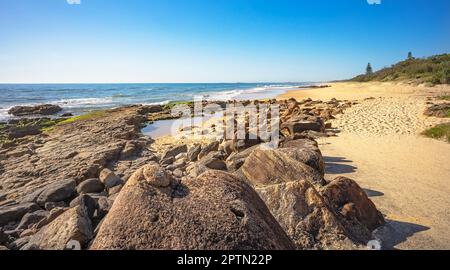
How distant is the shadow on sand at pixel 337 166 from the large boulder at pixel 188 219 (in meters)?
5.38

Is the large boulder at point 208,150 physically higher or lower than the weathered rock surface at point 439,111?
lower

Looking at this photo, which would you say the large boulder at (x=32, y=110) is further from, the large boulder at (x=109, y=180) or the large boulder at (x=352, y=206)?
the large boulder at (x=352, y=206)

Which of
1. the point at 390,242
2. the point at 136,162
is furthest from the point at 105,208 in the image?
the point at 136,162

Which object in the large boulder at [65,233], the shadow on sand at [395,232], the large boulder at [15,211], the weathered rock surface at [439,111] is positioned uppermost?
the weathered rock surface at [439,111]

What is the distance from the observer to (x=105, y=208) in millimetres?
5312

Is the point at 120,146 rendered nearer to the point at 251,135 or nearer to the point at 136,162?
the point at 136,162

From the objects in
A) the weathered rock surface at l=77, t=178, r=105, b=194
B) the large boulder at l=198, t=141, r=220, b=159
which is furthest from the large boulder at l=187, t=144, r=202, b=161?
the weathered rock surface at l=77, t=178, r=105, b=194

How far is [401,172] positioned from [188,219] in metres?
7.28

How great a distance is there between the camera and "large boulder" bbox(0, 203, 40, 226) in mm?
6363

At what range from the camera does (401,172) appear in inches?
302

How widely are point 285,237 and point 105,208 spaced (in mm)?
3766

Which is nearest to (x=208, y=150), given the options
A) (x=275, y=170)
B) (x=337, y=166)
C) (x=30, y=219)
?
(x=337, y=166)

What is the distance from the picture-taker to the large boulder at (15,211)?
6.36 m

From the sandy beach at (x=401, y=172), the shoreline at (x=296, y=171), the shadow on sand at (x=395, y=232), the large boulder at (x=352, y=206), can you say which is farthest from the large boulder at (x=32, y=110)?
the shadow on sand at (x=395, y=232)
